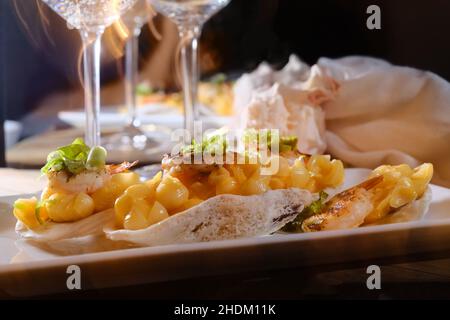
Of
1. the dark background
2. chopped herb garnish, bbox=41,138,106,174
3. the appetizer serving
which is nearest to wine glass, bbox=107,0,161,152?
the dark background

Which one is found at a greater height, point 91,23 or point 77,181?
point 91,23

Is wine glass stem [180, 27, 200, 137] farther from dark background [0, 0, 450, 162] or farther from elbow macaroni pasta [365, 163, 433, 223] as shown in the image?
elbow macaroni pasta [365, 163, 433, 223]

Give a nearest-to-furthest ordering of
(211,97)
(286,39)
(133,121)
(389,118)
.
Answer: (389,118) < (133,121) < (211,97) < (286,39)

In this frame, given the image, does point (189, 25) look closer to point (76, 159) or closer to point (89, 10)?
point (89, 10)

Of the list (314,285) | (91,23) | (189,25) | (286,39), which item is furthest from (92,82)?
(286,39)

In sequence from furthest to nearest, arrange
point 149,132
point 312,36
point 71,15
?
point 312,36 → point 149,132 → point 71,15

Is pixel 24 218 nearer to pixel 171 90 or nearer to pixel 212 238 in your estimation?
pixel 212 238

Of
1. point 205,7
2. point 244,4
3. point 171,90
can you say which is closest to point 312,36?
point 244,4
